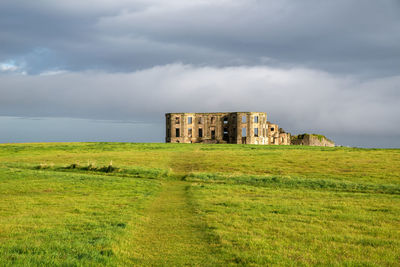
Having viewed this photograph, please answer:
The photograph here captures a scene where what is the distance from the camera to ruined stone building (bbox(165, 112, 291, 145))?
88.6m

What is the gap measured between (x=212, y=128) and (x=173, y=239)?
8115 cm

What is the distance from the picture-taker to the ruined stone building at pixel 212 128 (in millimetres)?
88625

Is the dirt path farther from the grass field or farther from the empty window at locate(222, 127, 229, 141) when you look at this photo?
the empty window at locate(222, 127, 229, 141)

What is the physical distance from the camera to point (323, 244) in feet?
33.6

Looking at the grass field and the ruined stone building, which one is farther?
Result: the ruined stone building

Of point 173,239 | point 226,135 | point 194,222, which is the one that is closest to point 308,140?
point 226,135

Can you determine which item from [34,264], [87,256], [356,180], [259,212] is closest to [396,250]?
[259,212]

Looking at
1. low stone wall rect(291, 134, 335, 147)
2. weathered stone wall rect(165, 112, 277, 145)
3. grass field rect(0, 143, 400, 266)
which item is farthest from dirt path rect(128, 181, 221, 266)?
low stone wall rect(291, 134, 335, 147)

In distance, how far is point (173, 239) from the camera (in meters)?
10.8

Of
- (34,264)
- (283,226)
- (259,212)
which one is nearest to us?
Answer: (34,264)

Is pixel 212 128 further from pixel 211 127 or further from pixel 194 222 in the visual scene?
pixel 194 222

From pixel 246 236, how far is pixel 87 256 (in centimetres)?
467

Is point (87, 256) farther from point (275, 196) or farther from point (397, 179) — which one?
point (397, 179)

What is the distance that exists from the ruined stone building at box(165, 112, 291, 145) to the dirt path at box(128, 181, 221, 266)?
7311 centimetres
